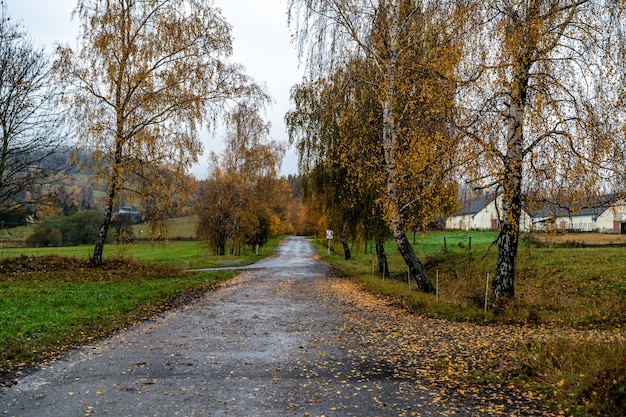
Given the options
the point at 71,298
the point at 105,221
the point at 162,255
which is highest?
the point at 105,221

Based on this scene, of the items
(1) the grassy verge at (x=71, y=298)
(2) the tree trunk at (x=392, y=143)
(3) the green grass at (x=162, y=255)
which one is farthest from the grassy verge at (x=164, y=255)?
(2) the tree trunk at (x=392, y=143)

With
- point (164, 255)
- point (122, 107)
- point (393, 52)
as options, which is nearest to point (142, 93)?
point (122, 107)

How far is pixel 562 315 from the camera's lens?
421 inches

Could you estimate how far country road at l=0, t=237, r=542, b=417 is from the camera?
5.51m

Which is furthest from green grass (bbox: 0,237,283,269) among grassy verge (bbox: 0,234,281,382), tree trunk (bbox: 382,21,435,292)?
tree trunk (bbox: 382,21,435,292)

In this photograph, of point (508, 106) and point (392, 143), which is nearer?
point (508, 106)

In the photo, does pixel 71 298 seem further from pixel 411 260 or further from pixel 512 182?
pixel 512 182

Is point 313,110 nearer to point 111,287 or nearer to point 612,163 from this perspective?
point 111,287

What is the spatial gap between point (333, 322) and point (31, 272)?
514 inches

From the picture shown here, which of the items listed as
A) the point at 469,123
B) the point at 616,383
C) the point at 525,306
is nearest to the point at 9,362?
the point at 616,383

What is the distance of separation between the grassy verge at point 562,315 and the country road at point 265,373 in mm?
633

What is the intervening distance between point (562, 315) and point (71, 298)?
12.7m

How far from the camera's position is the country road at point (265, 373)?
551 centimetres

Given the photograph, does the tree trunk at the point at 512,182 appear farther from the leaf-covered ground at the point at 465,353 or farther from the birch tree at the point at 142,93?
the birch tree at the point at 142,93
